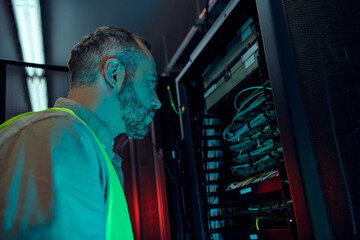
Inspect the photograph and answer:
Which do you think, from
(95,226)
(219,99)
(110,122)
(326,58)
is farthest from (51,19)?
(95,226)

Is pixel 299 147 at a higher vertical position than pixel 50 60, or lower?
lower

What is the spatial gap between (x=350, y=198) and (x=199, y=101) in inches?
41.2

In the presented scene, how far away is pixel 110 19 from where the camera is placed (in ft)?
9.19

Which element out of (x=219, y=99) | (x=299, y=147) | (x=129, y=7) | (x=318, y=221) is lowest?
(x=318, y=221)

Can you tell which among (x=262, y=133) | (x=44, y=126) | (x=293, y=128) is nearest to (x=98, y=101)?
(x=44, y=126)

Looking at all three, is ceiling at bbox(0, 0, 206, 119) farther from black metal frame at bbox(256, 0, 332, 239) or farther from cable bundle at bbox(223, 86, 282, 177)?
black metal frame at bbox(256, 0, 332, 239)

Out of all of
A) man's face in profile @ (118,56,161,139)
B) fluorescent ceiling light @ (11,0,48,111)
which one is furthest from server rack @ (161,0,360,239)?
fluorescent ceiling light @ (11,0,48,111)

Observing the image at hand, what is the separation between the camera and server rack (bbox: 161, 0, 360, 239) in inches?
33.3

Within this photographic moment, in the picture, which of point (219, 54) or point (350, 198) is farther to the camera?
point (219, 54)

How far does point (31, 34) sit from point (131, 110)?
242cm

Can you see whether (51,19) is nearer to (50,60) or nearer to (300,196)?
(50,60)

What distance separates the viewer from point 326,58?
94cm

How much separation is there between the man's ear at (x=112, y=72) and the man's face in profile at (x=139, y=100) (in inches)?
1.1

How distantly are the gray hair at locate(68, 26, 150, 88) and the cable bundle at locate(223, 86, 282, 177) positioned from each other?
1.86 ft
